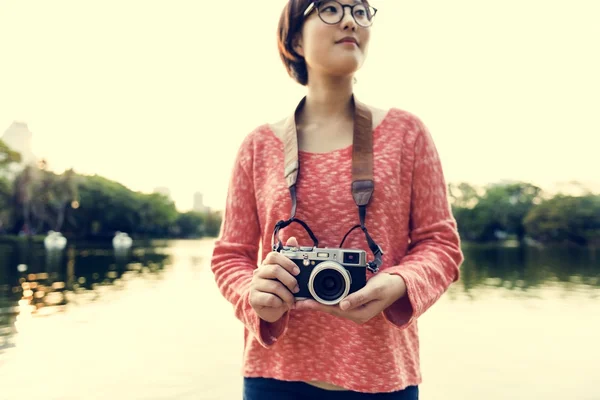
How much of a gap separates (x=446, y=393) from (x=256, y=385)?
6.22m

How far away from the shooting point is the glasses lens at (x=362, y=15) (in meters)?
1.44

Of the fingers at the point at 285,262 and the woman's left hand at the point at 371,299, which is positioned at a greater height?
the fingers at the point at 285,262

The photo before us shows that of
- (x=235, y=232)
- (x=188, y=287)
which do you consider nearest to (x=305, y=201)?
(x=235, y=232)

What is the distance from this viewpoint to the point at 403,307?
4.08 feet

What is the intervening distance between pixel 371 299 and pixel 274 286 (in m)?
0.23

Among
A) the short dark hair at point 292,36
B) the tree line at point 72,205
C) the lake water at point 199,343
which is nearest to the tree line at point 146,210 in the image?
the tree line at point 72,205

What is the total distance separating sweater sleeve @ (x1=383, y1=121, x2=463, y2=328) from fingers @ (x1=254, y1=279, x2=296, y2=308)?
0.24 m

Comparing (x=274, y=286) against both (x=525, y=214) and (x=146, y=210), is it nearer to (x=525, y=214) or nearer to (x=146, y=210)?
(x=525, y=214)

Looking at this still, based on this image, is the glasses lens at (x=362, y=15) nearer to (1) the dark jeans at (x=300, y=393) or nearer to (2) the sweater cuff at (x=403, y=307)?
(2) the sweater cuff at (x=403, y=307)

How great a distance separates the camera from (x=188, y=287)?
667 inches

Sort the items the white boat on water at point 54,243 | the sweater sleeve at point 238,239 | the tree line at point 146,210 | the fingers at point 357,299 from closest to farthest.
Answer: the fingers at point 357,299 < the sweater sleeve at point 238,239 < the white boat on water at point 54,243 < the tree line at point 146,210

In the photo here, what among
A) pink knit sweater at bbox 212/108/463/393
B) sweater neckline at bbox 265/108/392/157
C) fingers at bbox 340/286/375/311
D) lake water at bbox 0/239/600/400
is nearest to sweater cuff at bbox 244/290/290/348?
pink knit sweater at bbox 212/108/463/393

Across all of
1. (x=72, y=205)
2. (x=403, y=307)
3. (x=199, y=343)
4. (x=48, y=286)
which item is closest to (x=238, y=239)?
(x=403, y=307)

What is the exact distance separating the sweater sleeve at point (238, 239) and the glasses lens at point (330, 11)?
45 cm
